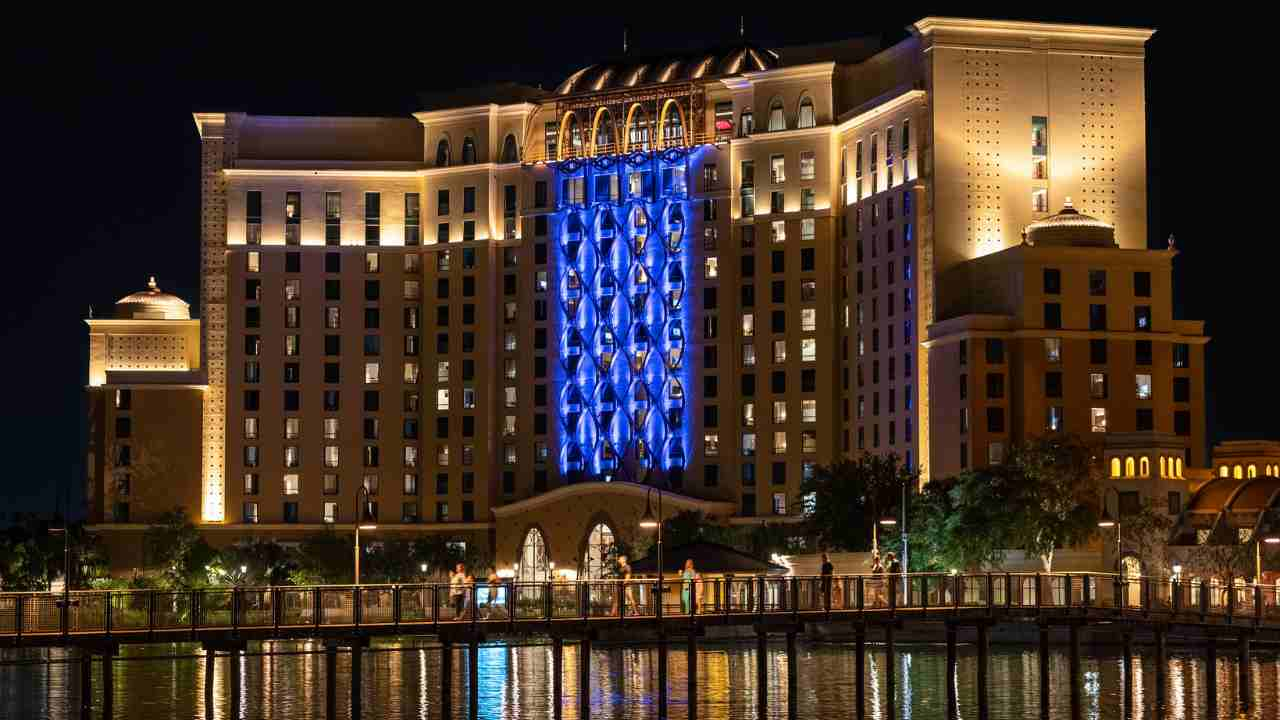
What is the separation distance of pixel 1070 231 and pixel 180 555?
77.2 meters

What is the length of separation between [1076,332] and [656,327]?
4731 centimetres

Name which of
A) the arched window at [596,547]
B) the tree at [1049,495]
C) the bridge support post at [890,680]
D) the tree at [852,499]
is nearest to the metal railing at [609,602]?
the bridge support post at [890,680]

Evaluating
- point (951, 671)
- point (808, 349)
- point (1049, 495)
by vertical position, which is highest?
point (808, 349)

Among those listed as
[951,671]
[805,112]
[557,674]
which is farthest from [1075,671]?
[805,112]

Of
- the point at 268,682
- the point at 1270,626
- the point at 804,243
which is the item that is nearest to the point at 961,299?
the point at 804,243

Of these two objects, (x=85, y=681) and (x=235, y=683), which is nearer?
(x=85, y=681)

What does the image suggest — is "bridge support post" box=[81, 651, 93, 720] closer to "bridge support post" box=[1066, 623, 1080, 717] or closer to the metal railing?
the metal railing

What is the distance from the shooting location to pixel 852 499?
164 m

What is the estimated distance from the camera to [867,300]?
18312 cm

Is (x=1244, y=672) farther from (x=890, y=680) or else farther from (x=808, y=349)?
(x=808, y=349)

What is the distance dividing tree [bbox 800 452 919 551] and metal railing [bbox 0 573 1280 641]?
65799mm

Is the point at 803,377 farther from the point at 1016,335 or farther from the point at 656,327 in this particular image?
the point at 1016,335

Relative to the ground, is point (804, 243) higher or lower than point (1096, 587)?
higher

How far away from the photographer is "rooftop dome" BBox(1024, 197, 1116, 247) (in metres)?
164
